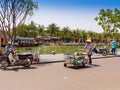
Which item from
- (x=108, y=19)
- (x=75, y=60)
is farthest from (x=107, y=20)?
(x=75, y=60)

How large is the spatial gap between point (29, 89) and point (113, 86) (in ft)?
10.5

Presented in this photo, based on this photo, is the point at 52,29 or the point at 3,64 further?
the point at 52,29

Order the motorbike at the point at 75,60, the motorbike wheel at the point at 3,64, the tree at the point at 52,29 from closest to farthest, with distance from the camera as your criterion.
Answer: the motorbike wheel at the point at 3,64
the motorbike at the point at 75,60
the tree at the point at 52,29

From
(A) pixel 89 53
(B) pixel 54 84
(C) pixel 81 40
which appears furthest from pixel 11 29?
(C) pixel 81 40

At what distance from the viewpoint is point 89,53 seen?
16438 mm

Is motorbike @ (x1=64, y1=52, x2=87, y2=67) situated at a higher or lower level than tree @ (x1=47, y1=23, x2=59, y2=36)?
lower

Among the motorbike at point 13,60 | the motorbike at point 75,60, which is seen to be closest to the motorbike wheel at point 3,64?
the motorbike at point 13,60

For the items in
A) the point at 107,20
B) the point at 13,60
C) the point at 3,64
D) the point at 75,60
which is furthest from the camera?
the point at 107,20

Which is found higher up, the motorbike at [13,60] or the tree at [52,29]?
the tree at [52,29]

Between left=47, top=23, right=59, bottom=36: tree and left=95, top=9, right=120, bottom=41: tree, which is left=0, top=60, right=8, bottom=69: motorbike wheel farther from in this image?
left=47, top=23, right=59, bottom=36: tree

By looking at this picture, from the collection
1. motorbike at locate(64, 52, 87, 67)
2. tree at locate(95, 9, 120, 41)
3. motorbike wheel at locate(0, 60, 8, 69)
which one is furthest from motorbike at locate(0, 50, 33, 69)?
tree at locate(95, 9, 120, 41)

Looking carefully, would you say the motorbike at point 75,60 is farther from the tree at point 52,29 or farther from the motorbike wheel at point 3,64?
the tree at point 52,29

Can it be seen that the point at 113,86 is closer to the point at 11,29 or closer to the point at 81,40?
the point at 11,29

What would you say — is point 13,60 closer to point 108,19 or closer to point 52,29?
point 108,19
